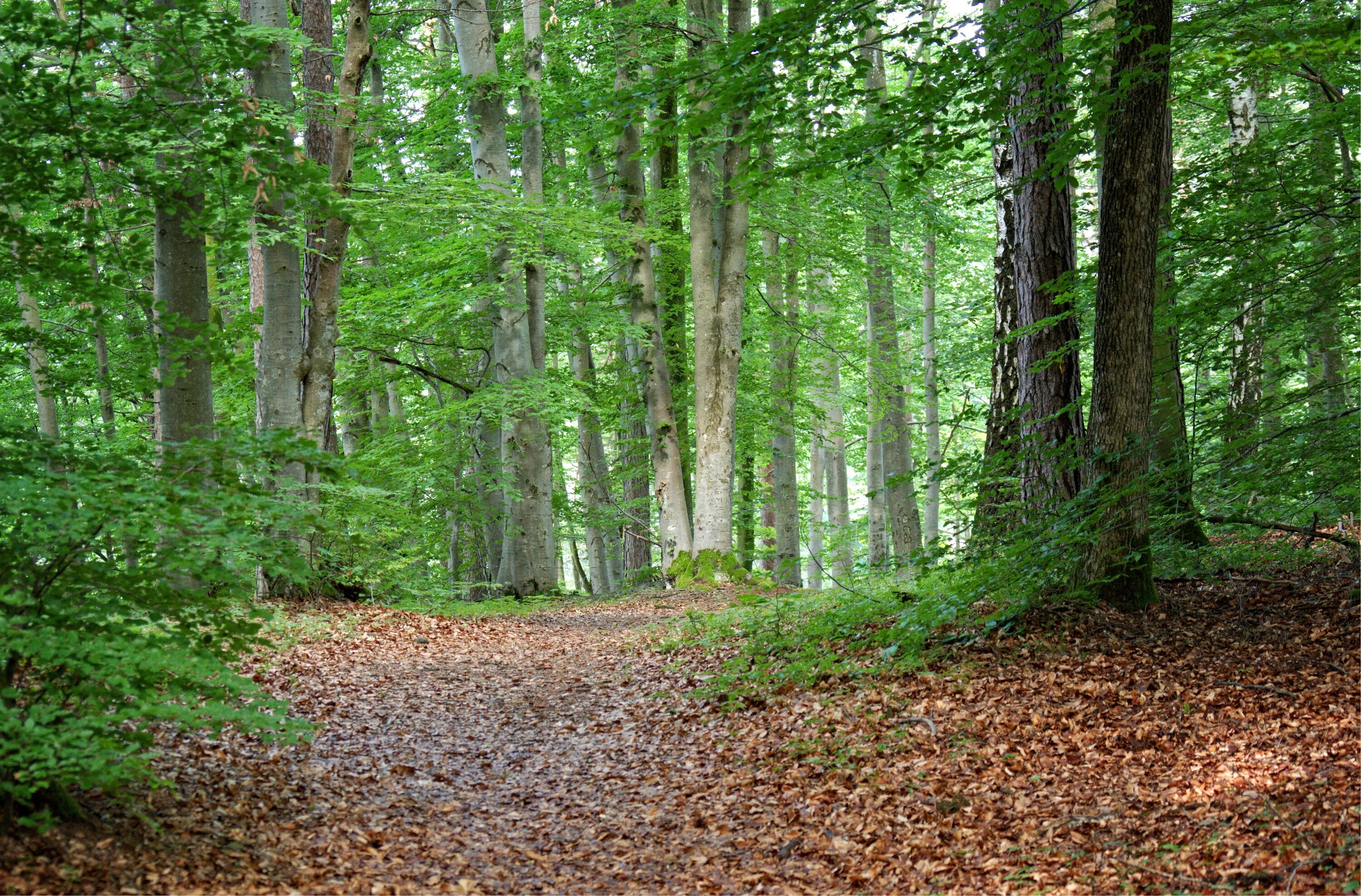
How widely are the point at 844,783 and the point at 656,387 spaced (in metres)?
10.7

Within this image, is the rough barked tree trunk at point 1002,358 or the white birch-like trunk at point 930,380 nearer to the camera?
the rough barked tree trunk at point 1002,358

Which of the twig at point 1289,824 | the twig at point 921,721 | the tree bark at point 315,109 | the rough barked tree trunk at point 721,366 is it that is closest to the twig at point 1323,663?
the twig at point 1289,824

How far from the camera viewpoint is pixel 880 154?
6.88 metres

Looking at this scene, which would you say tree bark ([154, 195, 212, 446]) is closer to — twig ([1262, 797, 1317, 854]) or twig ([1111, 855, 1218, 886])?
twig ([1111, 855, 1218, 886])

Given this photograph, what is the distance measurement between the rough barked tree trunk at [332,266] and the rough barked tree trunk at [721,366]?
514 cm

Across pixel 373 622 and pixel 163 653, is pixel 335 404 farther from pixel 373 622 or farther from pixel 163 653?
pixel 163 653

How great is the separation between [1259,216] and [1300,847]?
189 inches

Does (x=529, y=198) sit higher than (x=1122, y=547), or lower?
higher

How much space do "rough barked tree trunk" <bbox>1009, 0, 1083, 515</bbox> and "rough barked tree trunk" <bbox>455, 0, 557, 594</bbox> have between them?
24.0 ft

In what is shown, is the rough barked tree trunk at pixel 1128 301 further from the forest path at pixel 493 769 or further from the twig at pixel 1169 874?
the forest path at pixel 493 769

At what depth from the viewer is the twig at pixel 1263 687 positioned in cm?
545

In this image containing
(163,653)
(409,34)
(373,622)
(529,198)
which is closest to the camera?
(163,653)

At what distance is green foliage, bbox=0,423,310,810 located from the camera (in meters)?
3.54

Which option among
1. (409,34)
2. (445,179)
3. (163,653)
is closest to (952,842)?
(163,653)
